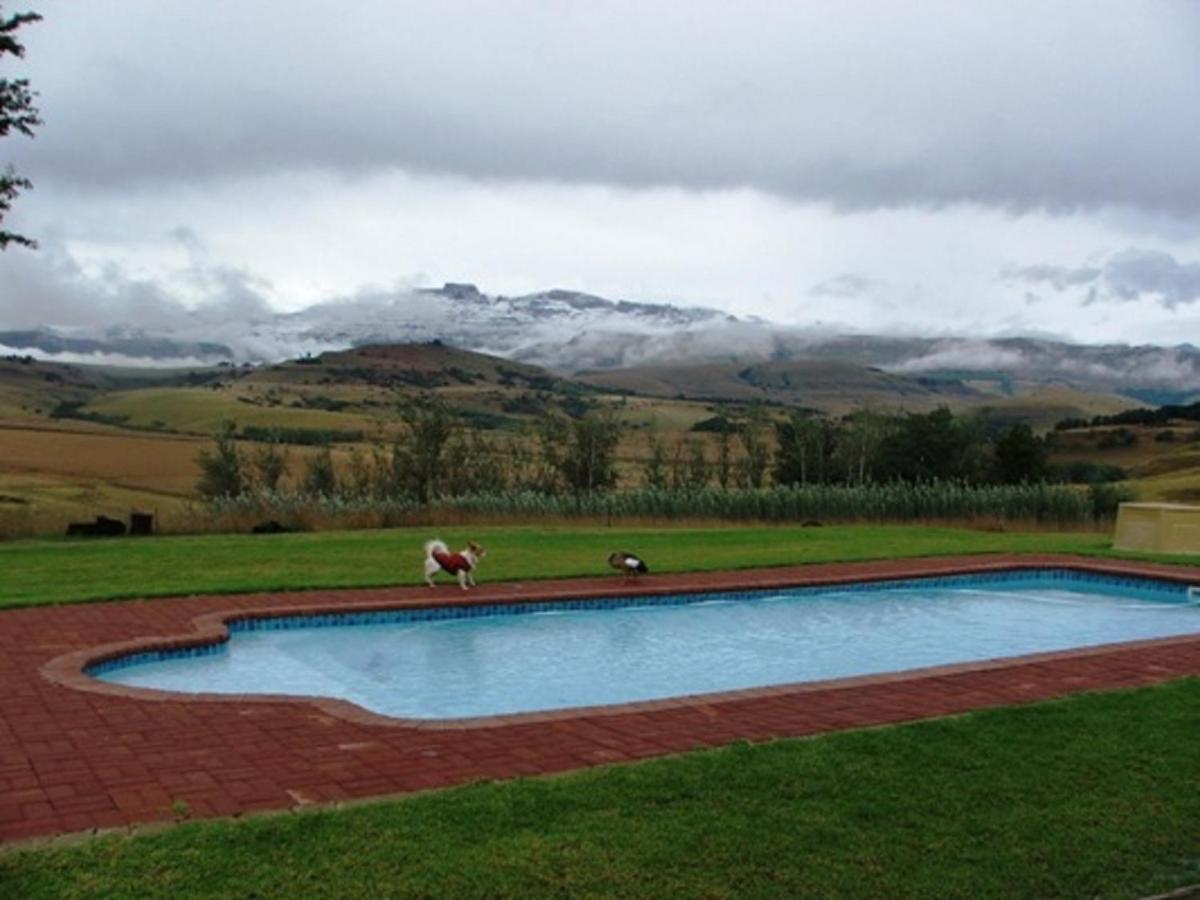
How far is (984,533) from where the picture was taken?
781 inches

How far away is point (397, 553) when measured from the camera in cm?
1476

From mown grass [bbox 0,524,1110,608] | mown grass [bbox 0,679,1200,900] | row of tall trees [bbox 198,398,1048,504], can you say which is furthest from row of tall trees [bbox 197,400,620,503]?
mown grass [bbox 0,679,1200,900]

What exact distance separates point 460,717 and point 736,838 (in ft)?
12.7

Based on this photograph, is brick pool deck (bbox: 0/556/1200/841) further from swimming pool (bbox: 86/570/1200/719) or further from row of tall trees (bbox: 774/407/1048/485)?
row of tall trees (bbox: 774/407/1048/485)

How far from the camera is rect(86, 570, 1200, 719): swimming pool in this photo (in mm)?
8680

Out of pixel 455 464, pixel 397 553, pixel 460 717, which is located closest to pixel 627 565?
pixel 397 553

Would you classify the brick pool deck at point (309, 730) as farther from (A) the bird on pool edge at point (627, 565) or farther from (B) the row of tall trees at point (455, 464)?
(B) the row of tall trees at point (455, 464)

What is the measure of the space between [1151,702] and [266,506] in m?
14.5

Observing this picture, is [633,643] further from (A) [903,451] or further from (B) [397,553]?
(A) [903,451]

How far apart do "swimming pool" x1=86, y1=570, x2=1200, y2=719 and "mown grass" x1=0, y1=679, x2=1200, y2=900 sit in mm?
3570

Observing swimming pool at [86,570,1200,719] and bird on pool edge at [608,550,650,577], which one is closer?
swimming pool at [86,570,1200,719]

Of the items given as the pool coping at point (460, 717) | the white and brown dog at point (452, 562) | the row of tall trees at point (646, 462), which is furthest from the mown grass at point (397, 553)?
the row of tall trees at point (646, 462)

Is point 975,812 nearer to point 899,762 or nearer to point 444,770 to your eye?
point 899,762

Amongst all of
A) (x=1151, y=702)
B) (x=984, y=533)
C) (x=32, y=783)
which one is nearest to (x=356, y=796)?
(x=32, y=783)
